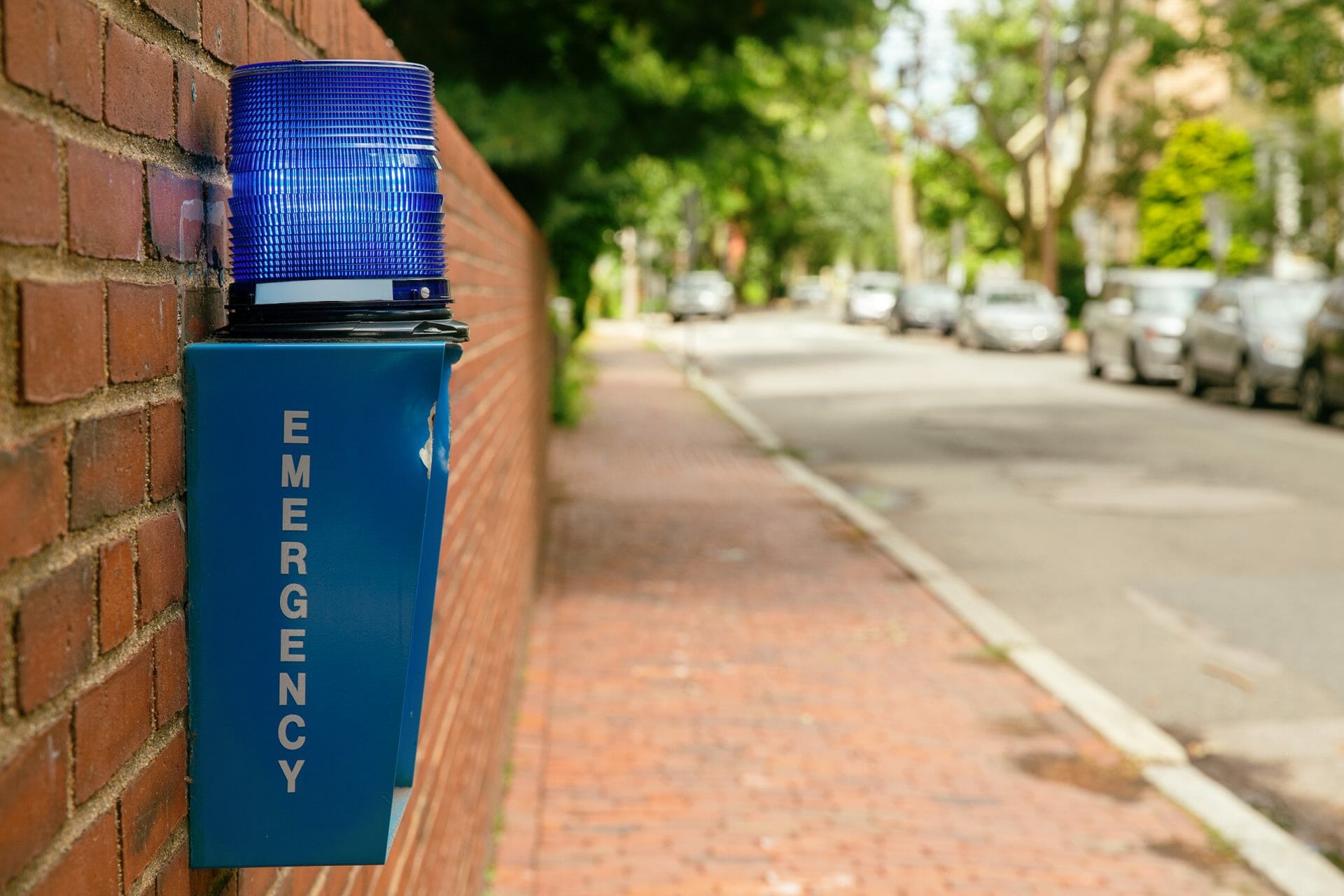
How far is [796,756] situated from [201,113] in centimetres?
461

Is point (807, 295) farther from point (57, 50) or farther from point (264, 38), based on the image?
point (57, 50)

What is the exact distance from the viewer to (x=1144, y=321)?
25.6 m

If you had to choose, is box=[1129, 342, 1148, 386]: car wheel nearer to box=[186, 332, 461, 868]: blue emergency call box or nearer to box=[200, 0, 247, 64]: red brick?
box=[200, 0, 247, 64]: red brick

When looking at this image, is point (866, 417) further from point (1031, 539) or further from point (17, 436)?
point (17, 436)

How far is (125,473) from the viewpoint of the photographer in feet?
4.62

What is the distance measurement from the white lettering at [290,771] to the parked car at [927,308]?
4436cm

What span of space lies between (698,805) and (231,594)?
3.89 metres

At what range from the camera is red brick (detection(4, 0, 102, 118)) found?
1116mm

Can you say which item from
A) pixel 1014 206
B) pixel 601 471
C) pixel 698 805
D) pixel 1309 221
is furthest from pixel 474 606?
pixel 1014 206

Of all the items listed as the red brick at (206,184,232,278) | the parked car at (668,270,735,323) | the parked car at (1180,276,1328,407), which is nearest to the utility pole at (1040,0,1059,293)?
the parked car at (668,270,735,323)

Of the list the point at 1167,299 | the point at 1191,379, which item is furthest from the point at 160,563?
the point at 1167,299

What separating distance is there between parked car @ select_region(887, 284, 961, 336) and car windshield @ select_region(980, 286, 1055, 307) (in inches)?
289

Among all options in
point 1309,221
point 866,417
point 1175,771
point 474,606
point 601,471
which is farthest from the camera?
point 1309,221

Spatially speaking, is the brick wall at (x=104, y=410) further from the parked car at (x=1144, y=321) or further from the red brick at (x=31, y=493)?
the parked car at (x=1144, y=321)
